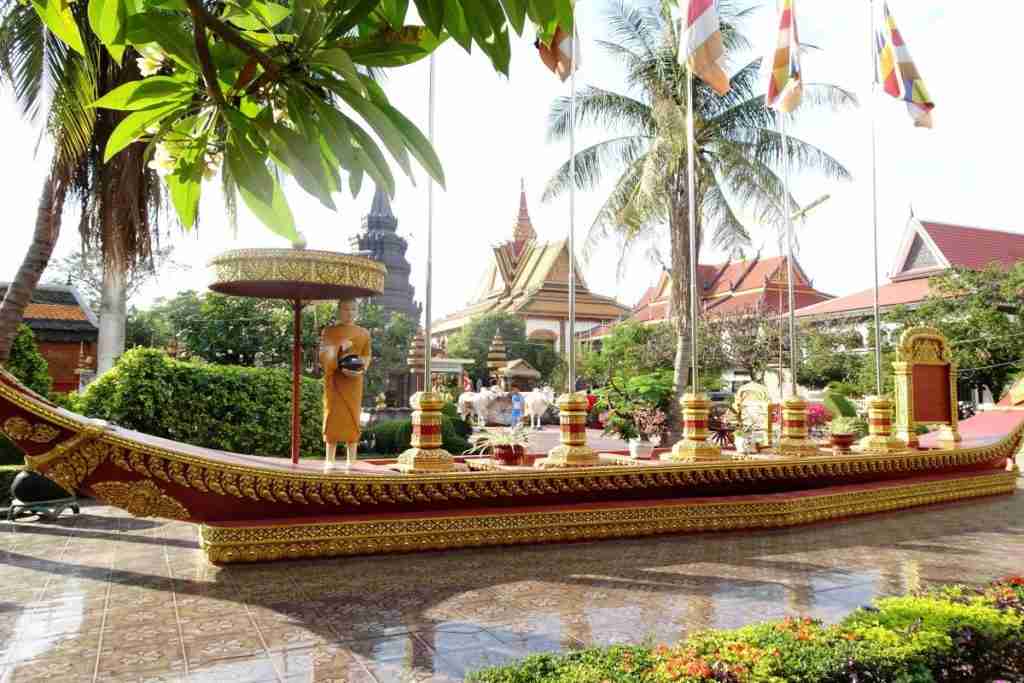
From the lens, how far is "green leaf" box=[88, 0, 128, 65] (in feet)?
3.92

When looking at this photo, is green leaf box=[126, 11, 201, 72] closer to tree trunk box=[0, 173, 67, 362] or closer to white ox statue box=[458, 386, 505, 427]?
tree trunk box=[0, 173, 67, 362]

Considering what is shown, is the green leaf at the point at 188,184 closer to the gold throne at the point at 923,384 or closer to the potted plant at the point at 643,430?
the potted plant at the point at 643,430

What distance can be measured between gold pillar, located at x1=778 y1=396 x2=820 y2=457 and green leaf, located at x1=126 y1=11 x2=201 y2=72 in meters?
7.91

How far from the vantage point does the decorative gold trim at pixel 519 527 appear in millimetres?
5414

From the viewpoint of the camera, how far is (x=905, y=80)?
9328 millimetres

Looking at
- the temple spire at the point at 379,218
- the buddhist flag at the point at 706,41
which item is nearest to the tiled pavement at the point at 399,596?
the buddhist flag at the point at 706,41

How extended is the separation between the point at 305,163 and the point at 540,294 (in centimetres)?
3701

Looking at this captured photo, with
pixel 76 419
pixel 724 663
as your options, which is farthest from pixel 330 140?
pixel 76 419

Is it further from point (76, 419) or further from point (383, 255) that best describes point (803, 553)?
point (383, 255)

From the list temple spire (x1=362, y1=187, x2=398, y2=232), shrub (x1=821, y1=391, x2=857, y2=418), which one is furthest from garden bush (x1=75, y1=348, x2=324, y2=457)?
temple spire (x1=362, y1=187, x2=398, y2=232)

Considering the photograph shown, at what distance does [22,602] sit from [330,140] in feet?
15.4

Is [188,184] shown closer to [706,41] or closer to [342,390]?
[342,390]

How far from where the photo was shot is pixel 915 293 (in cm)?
2328

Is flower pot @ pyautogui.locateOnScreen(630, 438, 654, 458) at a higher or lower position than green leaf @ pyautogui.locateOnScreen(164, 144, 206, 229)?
lower
